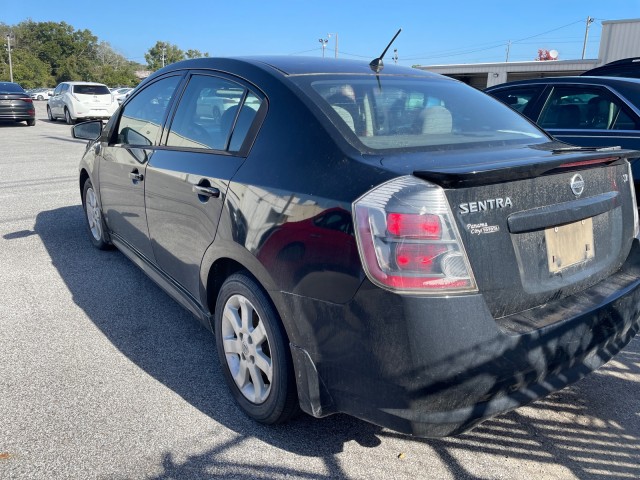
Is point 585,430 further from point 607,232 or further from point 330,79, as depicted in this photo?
point 330,79

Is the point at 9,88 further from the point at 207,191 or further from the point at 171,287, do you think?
the point at 207,191

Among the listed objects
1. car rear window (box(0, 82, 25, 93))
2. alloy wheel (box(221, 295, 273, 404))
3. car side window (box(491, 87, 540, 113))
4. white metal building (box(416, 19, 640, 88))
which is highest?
white metal building (box(416, 19, 640, 88))

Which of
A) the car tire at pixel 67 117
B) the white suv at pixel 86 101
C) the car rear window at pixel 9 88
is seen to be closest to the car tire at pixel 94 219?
the white suv at pixel 86 101

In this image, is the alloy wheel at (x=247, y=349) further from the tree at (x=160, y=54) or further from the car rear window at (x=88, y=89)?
the tree at (x=160, y=54)

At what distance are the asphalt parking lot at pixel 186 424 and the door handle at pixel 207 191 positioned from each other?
1.03m

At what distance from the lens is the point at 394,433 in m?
2.60

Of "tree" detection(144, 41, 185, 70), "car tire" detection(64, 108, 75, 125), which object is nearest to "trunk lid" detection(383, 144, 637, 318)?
"car tire" detection(64, 108, 75, 125)

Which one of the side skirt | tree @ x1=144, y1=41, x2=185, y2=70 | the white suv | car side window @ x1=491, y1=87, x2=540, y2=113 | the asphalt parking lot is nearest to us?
the asphalt parking lot

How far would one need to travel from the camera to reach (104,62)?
109 m

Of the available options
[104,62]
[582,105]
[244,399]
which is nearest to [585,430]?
[244,399]

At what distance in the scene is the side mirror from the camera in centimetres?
484

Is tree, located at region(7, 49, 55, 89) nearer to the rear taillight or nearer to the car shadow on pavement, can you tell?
the car shadow on pavement

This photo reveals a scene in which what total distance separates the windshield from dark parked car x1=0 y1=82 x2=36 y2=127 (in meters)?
21.0

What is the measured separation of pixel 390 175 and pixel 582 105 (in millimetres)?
4257
